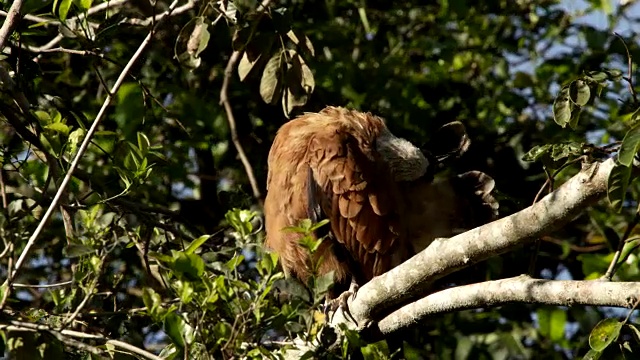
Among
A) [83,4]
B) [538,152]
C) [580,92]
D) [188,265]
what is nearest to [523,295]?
[538,152]

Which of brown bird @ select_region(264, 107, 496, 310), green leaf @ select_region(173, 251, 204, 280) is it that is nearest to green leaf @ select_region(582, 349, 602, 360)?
green leaf @ select_region(173, 251, 204, 280)

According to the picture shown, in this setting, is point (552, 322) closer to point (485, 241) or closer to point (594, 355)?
point (594, 355)

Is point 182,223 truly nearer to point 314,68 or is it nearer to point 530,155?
point 314,68

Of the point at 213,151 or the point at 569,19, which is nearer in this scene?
the point at 213,151

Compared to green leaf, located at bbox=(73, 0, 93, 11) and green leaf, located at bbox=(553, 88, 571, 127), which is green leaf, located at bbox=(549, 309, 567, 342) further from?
green leaf, located at bbox=(73, 0, 93, 11)

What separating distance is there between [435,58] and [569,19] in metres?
1.18

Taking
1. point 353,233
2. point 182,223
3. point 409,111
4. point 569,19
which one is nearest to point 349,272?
point 353,233

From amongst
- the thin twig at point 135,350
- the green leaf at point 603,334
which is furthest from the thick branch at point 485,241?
the thin twig at point 135,350

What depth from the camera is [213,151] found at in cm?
520

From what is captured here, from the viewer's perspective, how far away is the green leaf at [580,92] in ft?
9.03

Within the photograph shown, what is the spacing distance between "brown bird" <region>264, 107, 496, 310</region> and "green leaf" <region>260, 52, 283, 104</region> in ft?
1.14

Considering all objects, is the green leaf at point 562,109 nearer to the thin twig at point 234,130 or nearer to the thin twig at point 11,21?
the thin twig at point 11,21

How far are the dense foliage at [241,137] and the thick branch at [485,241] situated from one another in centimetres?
11

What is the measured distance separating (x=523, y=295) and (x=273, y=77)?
5.03ft
